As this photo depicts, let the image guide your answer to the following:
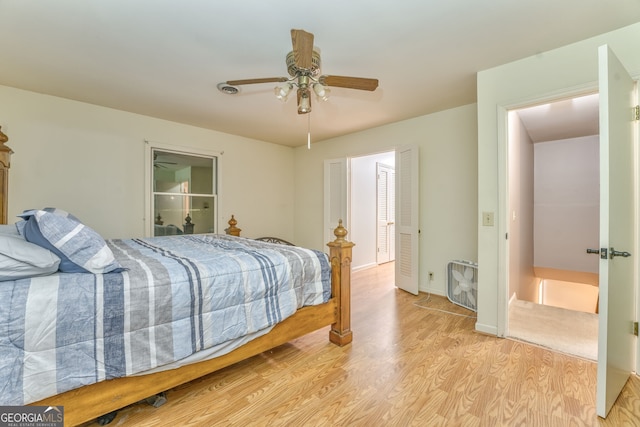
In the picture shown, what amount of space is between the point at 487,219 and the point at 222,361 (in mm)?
2391

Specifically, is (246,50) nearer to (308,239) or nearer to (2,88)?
(2,88)

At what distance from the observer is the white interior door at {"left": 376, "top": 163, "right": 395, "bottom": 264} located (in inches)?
216

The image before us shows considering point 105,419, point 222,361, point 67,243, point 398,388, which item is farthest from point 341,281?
point 67,243

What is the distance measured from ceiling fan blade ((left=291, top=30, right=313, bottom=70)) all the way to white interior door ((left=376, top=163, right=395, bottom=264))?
154 inches

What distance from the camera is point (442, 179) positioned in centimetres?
354

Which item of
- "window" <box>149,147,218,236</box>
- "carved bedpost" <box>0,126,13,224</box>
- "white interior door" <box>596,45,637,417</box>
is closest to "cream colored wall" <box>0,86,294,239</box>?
"window" <box>149,147,218,236</box>

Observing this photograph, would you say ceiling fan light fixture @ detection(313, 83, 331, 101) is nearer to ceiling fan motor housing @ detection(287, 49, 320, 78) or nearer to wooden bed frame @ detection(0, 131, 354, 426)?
ceiling fan motor housing @ detection(287, 49, 320, 78)

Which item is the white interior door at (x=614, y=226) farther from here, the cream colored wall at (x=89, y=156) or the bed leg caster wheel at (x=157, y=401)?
the cream colored wall at (x=89, y=156)

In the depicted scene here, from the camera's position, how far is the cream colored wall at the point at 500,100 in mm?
2061

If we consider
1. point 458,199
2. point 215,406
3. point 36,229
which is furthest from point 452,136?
Answer: point 36,229

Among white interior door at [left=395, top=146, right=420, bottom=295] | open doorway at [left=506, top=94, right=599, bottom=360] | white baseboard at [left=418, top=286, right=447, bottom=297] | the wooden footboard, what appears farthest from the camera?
white interior door at [left=395, top=146, right=420, bottom=295]

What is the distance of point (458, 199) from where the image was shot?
11.2ft

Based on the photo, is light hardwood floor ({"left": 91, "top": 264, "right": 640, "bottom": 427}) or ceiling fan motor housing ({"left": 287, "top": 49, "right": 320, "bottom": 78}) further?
ceiling fan motor housing ({"left": 287, "top": 49, "right": 320, "bottom": 78})

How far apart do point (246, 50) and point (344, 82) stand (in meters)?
0.84
